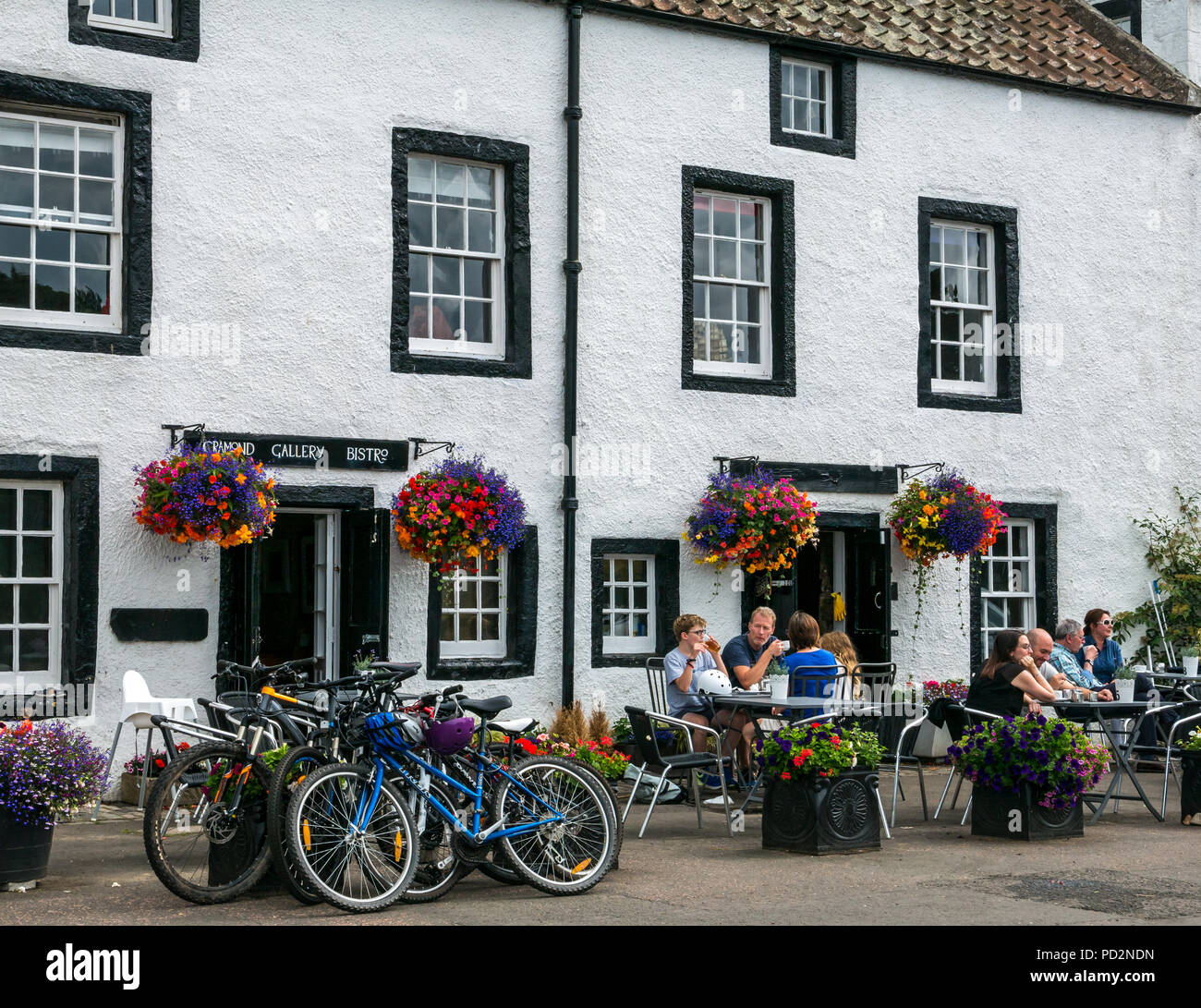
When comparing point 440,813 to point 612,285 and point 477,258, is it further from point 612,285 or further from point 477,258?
point 612,285

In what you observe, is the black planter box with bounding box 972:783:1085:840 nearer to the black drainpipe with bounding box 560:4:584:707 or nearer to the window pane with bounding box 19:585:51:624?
the black drainpipe with bounding box 560:4:584:707

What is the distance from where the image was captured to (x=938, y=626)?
53.3 ft

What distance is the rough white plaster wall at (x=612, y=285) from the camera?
12.6m

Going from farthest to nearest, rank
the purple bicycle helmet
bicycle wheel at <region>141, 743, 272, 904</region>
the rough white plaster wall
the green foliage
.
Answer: the green foliage → the rough white plaster wall → the purple bicycle helmet → bicycle wheel at <region>141, 743, 272, 904</region>

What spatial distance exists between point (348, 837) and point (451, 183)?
24.8 ft

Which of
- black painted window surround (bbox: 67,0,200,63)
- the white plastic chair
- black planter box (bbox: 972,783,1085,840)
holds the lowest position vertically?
Result: black planter box (bbox: 972,783,1085,840)

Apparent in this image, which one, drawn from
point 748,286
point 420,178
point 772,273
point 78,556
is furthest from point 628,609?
point 78,556

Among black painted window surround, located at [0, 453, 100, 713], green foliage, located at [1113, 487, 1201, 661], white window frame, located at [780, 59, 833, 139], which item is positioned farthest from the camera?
green foliage, located at [1113, 487, 1201, 661]

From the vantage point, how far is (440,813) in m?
8.27

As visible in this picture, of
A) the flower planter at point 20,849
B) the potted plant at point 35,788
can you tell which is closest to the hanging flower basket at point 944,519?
the potted plant at point 35,788

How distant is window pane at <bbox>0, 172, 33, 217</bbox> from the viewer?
1224 cm

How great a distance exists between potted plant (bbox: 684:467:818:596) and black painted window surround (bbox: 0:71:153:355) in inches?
200

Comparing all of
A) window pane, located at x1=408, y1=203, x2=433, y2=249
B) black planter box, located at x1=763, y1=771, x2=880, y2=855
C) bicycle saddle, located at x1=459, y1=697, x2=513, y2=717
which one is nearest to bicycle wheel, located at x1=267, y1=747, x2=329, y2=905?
bicycle saddle, located at x1=459, y1=697, x2=513, y2=717

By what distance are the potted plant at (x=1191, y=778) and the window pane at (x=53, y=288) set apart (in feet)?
28.4
